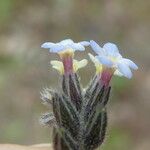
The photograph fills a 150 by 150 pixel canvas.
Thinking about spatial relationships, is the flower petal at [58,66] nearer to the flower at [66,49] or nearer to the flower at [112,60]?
the flower at [66,49]

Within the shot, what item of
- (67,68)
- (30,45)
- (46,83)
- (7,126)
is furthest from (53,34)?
(67,68)

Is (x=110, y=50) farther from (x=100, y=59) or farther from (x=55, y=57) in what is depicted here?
(x=55, y=57)

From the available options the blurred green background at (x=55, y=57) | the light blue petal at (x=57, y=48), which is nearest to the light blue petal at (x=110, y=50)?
the light blue petal at (x=57, y=48)

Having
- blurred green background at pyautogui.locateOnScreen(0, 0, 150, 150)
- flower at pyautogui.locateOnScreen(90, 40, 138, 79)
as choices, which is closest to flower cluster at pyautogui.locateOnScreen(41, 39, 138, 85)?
flower at pyautogui.locateOnScreen(90, 40, 138, 79)

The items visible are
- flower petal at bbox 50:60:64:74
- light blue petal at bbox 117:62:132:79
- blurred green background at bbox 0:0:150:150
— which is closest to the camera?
light blue petal at bbox 117:62:132:79

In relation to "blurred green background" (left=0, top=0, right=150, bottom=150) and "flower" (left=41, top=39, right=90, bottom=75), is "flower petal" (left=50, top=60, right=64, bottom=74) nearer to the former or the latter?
"flower" (left=41, top=39, right=90, bottom=75)

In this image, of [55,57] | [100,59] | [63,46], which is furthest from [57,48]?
[55,57]
